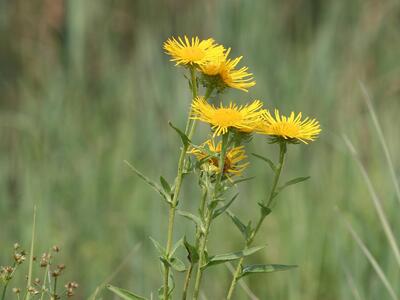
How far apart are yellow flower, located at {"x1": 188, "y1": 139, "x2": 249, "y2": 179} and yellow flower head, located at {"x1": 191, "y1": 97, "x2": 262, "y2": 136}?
0.04m

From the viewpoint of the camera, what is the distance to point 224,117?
1.08m

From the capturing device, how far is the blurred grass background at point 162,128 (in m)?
2.61

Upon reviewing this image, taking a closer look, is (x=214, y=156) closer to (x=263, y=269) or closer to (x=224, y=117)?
(x=224, y=117)

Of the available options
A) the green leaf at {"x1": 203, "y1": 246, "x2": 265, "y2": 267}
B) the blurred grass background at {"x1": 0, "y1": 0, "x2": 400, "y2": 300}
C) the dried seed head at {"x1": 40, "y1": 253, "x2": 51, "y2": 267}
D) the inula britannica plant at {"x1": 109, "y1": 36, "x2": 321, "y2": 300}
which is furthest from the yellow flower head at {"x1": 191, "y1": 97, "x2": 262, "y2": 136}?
the blurred grass background at {"x1": 0, "y1": 0, "x2": 400, "y2": 300}

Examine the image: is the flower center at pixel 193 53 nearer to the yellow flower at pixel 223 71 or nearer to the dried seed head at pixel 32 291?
the yellow flower at pixel 223 71

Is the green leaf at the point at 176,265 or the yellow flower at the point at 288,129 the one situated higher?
the yellow flower at the point at 288,129

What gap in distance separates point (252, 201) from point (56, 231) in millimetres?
680

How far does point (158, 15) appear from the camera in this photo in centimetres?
390

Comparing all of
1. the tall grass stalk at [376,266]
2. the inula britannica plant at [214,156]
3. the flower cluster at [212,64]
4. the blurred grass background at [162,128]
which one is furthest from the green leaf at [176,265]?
the blurred grass background at [162,128]

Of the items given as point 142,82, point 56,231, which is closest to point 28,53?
point 142,82

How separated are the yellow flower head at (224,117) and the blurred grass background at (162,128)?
3.45ft

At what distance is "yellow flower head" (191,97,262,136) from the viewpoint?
1074 millimetres

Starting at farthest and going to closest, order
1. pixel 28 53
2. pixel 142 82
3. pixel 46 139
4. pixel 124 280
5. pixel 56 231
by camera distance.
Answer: pixel 28 53 → pixel 142 82 → pixel 46 139 → pixel 56 231 → pixel 124 280

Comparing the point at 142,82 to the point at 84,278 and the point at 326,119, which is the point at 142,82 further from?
the point at 84,278
